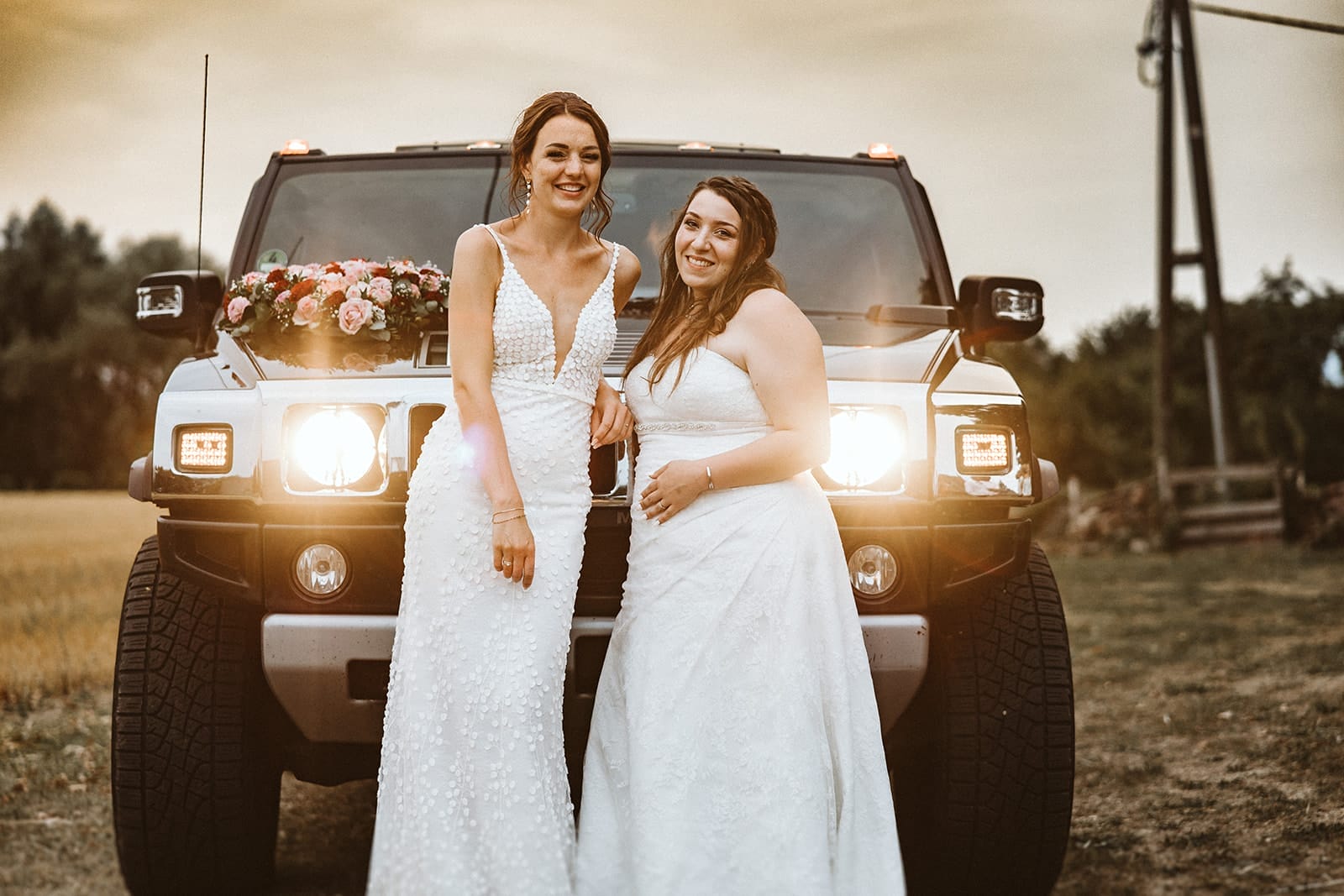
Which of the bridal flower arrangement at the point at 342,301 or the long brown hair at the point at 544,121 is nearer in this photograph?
the long brown hair at the point at 544,121

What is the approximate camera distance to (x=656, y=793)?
2.86m

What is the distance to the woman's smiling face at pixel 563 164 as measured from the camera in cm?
296

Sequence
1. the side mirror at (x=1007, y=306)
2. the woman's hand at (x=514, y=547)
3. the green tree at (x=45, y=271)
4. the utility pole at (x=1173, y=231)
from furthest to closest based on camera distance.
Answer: the green tree at (x=45, y=271)
the utility pole at (x=1173, y=231)
the side mirror at (x=1007, y=306)
the woman's hand at (x=514, y=547)

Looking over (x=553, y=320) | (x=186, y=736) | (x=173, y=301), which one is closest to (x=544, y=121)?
(x=553, y=320)

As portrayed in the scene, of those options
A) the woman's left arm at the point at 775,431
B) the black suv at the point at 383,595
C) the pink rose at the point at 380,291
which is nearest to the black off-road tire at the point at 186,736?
the black suv at the point at 383,595

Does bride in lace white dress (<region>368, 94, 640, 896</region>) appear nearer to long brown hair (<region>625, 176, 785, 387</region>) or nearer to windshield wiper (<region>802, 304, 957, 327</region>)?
long brown hair (<region>625, 176, 785, 387</region>)

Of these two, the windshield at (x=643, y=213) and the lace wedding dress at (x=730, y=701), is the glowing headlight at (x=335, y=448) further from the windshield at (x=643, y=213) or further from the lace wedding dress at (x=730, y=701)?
the windshield at (x=643, y=213)

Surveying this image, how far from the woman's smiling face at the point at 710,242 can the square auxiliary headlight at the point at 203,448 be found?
3.66ft

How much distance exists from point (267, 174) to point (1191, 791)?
12.2 ft

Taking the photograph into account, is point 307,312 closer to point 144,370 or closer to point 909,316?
point 909,316

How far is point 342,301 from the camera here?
133 inches

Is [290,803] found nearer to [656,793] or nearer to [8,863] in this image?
[8,863]

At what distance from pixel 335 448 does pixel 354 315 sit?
1.47ft

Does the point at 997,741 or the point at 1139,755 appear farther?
the point at 1139,755
